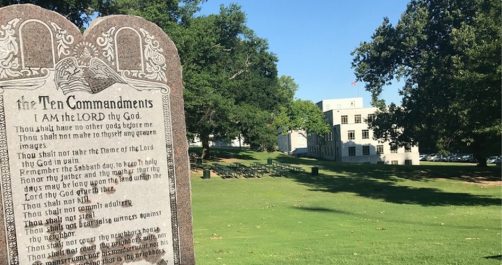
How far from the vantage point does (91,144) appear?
5.38 metres

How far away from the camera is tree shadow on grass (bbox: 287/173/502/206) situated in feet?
88.3

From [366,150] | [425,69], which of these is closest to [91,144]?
[425,69]

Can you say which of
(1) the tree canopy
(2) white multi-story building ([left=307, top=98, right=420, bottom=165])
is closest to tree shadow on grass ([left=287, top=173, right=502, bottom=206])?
(1) the tree canopy

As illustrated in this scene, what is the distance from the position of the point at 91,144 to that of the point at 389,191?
2946 centimetres

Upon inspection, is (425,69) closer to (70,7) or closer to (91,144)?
(70,7)

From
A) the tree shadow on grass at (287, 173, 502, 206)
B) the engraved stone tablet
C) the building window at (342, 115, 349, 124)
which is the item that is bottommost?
the tree shadow on grass at (287, 173, 502, 206)

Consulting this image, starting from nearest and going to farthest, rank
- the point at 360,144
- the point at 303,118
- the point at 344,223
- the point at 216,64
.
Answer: the point at 344,223, the point at 216,64, the point at 360,144, the point at 303,118

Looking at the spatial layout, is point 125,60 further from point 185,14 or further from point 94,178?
point 185,14

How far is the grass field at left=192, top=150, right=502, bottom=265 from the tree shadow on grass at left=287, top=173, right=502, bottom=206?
52 millimetres

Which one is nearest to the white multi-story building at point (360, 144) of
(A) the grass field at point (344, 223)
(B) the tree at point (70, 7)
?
(A) the grass field at point (344, 223)

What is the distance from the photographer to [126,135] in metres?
5.59

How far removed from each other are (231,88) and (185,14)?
11623 mm

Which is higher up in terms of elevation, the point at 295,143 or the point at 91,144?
the point at 91,144

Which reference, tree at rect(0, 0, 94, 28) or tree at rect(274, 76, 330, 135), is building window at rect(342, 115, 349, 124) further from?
tree at rect(0, 0, 94, 28)
